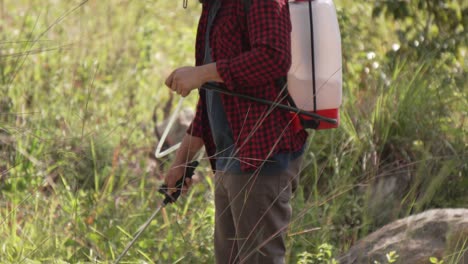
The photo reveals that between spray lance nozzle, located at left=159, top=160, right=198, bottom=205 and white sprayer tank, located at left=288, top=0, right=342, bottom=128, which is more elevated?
white sprayer tank, located at left=288, top=0, right=342, bottom=128

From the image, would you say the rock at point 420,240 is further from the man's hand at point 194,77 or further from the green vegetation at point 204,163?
the man's hand at point 194,77

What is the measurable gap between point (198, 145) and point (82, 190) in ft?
5.66

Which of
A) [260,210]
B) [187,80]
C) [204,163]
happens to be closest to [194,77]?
[187,80]

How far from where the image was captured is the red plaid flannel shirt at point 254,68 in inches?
117

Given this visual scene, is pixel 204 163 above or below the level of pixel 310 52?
below

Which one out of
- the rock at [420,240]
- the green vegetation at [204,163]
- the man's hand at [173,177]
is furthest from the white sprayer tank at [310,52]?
the rock at [420,240]

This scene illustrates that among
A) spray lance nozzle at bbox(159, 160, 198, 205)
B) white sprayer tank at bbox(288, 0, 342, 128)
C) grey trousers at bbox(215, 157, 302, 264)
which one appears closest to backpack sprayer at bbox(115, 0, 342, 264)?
white sprayer tank at bbox(288, 0, 342, 128)

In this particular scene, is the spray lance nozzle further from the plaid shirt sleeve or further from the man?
the plaid shirt sleeve

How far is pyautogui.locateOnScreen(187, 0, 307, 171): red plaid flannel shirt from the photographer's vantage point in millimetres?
2980

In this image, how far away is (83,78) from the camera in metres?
6.41

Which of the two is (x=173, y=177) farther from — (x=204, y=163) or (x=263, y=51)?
(x=204, y=163)

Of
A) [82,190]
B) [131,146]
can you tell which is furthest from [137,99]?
[82,190]

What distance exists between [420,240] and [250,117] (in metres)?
1.04

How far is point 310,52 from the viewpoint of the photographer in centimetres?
309
